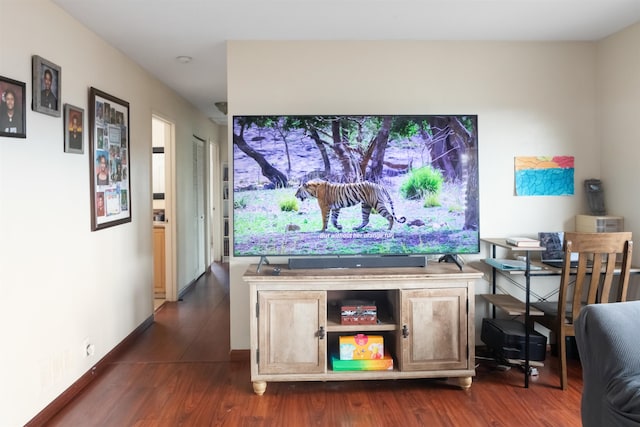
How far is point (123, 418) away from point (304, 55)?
2.58 metres

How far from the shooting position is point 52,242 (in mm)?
2523

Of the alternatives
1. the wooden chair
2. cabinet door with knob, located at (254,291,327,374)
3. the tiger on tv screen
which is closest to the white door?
the tiger on tv screen

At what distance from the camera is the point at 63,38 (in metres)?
2.66

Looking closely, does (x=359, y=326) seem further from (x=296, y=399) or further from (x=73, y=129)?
(x=73, y=129)

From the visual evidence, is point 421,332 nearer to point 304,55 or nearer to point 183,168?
point 304,55

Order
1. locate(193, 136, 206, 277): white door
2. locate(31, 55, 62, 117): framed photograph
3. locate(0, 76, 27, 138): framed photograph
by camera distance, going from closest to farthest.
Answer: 1. locate(0, 76, 27, 138): framed photograph
2. locate(31, 55, 62, 117): framed photograph
3. locate(193, 136, 206, 277): white door

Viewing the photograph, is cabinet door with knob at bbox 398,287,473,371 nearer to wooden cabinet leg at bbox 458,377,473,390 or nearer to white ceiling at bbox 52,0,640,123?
wooden cabinet leg at bbox 458,377,473,390

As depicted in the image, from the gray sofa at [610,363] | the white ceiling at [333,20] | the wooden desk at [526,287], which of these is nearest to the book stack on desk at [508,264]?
the wooden desk at [526,287]

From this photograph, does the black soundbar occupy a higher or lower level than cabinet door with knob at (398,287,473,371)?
higher

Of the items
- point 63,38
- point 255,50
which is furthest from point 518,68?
point 63,38

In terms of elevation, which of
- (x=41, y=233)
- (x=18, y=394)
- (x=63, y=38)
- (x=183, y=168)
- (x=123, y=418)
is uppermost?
(x=63, y=38)

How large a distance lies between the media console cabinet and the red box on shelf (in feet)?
0.12

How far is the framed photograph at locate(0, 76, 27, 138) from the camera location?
2.10 m

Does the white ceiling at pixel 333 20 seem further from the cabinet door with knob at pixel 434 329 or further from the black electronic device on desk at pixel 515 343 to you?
the black electronic device on desk at pixel 515 343
